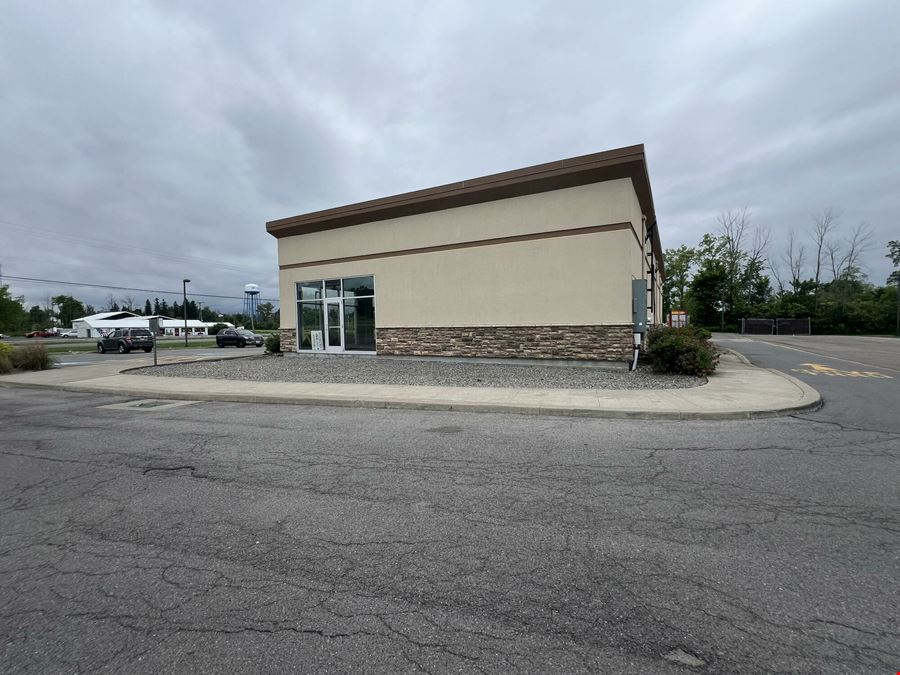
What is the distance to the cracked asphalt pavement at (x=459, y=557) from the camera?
220 cm

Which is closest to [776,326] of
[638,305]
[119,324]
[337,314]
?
[638,305]

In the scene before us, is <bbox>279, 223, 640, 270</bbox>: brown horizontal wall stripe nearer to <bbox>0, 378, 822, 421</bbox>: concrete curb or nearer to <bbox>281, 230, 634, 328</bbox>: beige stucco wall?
<bbox>281, 230, 634, 328</bbox>: beige stucco wall

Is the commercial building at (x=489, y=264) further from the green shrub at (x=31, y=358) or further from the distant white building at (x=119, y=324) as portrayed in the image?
the distant white building at (x=119, y=324)

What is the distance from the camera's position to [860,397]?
363 inches

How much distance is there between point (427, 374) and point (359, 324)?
611 cm

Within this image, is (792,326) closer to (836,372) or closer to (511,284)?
(836,372)

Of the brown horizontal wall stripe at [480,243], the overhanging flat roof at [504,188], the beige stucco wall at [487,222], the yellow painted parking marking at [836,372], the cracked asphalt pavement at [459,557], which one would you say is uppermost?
the overhanging flat roof at [504,188]

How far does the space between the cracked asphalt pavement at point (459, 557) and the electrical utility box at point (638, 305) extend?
7229 millimetres

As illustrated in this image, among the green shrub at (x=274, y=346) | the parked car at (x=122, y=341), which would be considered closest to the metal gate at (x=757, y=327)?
the green shrub at (x=274, y=346)

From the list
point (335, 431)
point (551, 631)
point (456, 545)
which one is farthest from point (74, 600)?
point (335, 431)

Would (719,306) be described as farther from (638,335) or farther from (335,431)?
(335,431)

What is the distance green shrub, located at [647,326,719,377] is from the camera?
11719mm

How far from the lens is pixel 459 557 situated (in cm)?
308

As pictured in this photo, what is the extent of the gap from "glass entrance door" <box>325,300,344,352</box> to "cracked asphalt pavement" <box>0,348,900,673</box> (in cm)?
1254
